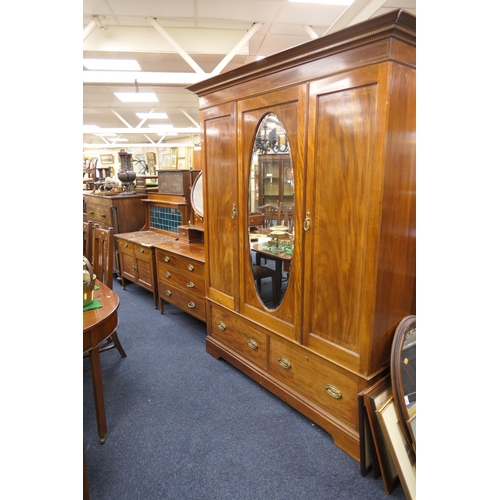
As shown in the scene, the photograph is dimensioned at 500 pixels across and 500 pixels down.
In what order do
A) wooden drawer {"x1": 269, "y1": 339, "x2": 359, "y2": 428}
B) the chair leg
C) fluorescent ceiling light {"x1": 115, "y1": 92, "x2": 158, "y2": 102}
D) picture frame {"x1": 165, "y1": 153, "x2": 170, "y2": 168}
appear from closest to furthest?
wooden drawer {"x1": 269, "y1": 339, "x2": 359, "y2": 428}, the chair leg, fluorescent ceiling light {"x1": 115, "y1": 92, "x2": 158, "y2": 102}, picture frame {"x1": 165, "y1": 153, "x2": 170, "y2": 168}

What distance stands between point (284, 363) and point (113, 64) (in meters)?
4.54

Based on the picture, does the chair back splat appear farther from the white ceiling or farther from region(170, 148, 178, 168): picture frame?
region(170, 148, 178, 168): picture frame

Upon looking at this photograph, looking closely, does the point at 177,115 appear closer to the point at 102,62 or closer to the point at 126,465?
the point at 102,62

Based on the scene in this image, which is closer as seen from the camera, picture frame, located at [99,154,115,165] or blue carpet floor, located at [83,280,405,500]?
blue carpet floor, located at [83,280,405,500]

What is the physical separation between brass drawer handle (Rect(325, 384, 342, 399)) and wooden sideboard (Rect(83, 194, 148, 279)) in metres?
3.28

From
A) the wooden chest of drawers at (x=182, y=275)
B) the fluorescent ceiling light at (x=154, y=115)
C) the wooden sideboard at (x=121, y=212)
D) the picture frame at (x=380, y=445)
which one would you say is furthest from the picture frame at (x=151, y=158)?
the picture frame at (x=380, y=445)

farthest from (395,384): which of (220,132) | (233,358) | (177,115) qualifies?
(177,115)

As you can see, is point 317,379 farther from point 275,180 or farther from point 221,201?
point 221,201

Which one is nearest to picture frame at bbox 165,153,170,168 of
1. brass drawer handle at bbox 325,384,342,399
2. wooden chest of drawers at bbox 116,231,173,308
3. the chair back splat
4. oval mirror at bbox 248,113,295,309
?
wooden chest of drawers at bbox 116,231,173,308

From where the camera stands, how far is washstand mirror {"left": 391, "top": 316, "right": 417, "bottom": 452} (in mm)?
1478

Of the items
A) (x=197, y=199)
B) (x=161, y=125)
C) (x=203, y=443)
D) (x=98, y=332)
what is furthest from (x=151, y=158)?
(x=203, y=443)

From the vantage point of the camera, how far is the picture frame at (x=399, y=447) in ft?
4.53

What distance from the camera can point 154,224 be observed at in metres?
4.17
